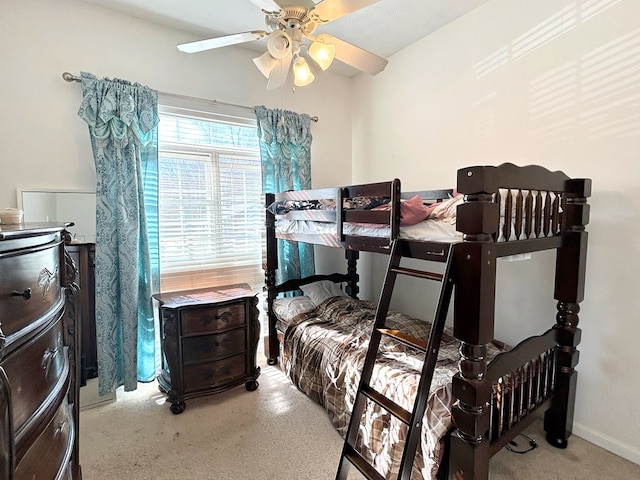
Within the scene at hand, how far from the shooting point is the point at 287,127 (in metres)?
3.22

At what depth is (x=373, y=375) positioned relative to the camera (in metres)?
1.91

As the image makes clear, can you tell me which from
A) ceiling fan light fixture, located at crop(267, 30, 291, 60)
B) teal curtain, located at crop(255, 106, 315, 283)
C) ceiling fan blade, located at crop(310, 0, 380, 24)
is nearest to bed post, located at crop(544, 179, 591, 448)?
ceiling fan blade, located at crop(310, 0, 380, 24)

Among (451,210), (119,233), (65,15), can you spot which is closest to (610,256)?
(451,210)

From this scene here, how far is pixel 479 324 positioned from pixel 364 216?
864 mm

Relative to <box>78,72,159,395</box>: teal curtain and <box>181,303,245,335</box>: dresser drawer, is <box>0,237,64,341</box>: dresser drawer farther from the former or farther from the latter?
<box>78,72,159,395</box>: teal curtain

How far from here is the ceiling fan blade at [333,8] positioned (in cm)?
148

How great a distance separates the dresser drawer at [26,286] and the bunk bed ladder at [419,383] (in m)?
Answer: 1.38

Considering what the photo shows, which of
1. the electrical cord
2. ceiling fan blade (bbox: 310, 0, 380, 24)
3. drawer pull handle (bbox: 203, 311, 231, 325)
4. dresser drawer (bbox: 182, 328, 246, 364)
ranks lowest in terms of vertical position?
the electrical cord

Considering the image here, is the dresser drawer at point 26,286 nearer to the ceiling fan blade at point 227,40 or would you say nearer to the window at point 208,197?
the ceiling fan blade at point 227,40

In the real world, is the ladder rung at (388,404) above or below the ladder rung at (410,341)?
below

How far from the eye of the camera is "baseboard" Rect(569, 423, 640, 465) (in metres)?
1.89

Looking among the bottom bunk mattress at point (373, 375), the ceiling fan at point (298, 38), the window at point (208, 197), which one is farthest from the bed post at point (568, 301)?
the window at point (208, 197)

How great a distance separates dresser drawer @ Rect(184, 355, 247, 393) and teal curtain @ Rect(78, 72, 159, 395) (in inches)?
20.4

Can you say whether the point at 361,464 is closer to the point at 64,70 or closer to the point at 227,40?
the point at 227,40
